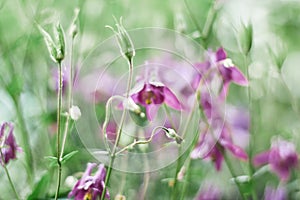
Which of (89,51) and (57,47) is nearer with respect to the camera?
(57,47)

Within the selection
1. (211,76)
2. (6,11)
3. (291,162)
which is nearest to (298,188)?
(291,162)

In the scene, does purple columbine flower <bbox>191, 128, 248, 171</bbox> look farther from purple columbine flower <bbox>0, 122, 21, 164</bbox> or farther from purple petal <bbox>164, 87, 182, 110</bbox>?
purple columbine flower <bbox>0, 122, 21, 164</bbox>

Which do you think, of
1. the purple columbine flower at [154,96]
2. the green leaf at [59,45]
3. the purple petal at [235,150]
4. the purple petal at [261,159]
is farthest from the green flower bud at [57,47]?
the purple petal at [261,159]

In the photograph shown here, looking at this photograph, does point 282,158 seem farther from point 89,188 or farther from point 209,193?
point 89,188

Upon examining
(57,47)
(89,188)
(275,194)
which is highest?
(57,47)

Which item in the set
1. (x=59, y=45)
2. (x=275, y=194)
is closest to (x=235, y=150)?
(x=275, y=194)

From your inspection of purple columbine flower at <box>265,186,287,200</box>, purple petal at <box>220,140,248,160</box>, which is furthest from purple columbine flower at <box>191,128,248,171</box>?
purple columbine flower at <box>265,186,287,200</box>
